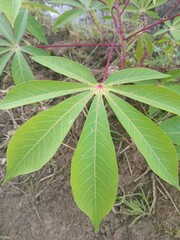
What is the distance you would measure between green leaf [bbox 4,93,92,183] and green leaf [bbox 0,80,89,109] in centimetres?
6

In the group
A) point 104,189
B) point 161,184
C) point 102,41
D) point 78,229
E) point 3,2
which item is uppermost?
point 3,2

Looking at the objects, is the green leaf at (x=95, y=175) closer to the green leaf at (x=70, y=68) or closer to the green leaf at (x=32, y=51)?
Result: the green leaf at (x=70, y=68)

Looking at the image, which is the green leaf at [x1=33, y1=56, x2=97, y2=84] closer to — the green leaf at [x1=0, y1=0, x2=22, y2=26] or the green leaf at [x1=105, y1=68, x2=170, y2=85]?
the green leaf at [x1=105, y1=68, x2=170, y2=85]

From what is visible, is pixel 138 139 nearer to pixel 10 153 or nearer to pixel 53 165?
pixel 10 153

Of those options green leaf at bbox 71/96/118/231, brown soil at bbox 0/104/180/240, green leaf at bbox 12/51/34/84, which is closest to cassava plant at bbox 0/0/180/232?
green leaf at bbox 71/96/118/231

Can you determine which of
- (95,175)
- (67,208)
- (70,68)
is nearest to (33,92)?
(70,68)

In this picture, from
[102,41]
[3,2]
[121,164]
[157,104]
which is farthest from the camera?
[102,41]

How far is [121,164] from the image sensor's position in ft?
4.16

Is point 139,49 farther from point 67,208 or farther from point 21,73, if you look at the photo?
point 67,208

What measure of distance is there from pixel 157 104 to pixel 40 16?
131 centimetres

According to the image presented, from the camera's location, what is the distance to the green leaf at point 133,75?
0.80 m

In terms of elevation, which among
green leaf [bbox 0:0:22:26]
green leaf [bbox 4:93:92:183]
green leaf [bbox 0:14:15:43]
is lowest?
green leaf [bbox 4:93:92:183]

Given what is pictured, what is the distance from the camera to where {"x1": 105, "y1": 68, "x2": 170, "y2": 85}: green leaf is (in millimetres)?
803

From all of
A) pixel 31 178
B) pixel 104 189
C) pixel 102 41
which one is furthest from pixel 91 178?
pixel 102 41
